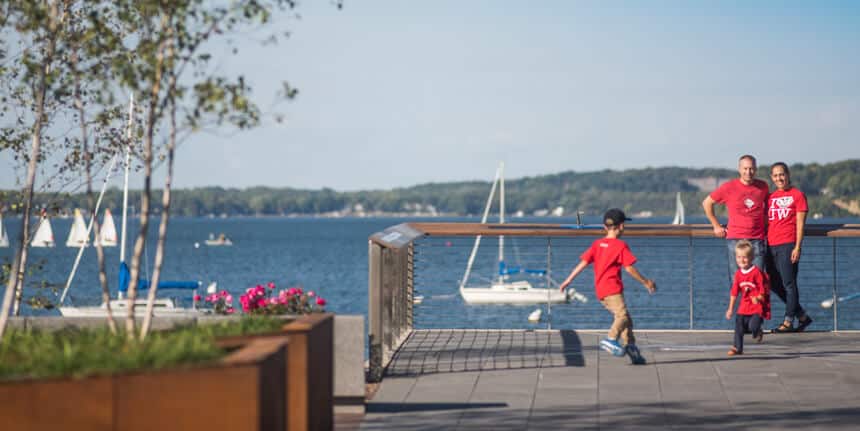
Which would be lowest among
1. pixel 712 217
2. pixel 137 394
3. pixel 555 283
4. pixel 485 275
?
pixel 485 275

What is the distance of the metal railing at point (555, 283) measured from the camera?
31.3ft

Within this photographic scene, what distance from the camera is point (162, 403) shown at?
4.89 metres

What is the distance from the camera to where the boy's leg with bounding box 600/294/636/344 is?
31.4 feet

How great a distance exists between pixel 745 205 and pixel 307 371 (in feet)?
20.6

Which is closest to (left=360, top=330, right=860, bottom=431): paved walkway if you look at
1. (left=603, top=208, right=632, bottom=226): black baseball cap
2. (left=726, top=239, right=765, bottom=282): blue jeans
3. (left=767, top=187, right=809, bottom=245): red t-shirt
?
(left=726, top=239, right=765, bottom=282): blue jeans

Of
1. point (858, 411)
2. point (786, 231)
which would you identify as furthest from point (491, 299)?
point (858, 411)

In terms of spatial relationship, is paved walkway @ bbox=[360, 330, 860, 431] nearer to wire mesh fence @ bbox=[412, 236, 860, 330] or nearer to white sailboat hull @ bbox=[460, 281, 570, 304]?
wire mesh fence @ bbox=[412, 236, 860, 330]

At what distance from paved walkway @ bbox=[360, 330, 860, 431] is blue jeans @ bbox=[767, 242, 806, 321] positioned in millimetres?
275

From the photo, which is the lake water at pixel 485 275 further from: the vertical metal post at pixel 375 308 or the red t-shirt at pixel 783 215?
the vertical metal post at pixel 375 308

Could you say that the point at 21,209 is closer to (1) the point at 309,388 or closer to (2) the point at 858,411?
(1) the point at 309,388

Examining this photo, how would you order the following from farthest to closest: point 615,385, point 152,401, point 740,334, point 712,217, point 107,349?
point 712,217 < point 740,334 < point 615,385 < point 107,349 < point 152,401

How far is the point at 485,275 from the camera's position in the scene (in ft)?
236

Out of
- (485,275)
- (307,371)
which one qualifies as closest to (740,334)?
(307,371)

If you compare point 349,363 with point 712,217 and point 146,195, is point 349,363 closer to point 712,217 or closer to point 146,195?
point 146,195
